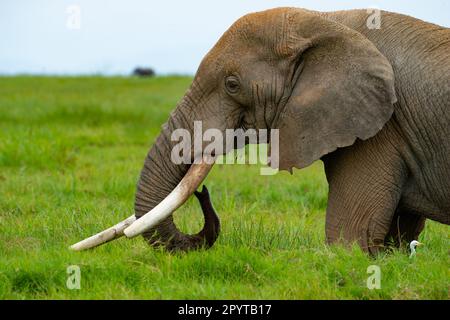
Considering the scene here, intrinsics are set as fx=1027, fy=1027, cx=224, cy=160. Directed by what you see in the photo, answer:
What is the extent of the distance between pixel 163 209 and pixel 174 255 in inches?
14.8

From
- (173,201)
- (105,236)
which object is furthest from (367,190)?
(105,236)

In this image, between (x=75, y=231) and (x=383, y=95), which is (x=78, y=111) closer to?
(x=75, y=231)

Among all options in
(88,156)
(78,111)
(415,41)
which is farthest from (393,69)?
(78,111)

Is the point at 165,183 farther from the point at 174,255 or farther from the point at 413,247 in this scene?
the point at 413,247

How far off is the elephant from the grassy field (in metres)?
0.32

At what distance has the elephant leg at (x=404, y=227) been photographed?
7641mm

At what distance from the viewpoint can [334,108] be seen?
677 cm

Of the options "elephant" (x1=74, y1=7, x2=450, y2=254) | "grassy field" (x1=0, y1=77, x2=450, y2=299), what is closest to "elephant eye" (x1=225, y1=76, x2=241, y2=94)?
"elephant" (x1=74, y1=7, x2=450, y2=254)

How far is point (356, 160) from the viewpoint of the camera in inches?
273

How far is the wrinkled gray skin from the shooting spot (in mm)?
6793

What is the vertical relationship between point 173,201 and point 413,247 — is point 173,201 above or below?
above
